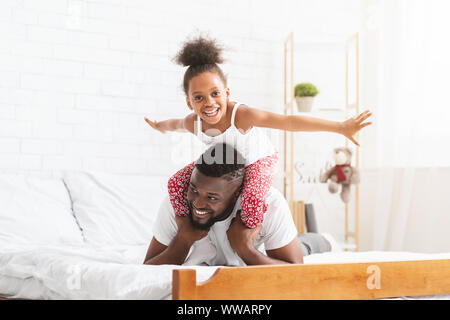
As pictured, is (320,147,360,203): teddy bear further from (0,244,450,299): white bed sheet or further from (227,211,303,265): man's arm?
(227,211,303,265): man's arm

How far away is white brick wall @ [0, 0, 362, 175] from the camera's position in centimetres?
199

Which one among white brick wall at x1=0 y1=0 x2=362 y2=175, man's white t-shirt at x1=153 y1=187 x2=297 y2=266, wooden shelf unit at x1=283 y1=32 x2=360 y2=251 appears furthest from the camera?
wooden shelf unit at x1=283 y1=32 x2=360 y2=251

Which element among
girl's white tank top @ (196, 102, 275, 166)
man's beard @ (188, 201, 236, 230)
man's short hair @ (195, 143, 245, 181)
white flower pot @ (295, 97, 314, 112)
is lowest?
man's beard @ (188, 201, 236, 230)

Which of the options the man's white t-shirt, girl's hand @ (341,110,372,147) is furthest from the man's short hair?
girl's hand @ (341,110,372,147)

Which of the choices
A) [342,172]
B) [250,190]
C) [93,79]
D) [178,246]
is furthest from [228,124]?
[342,172]

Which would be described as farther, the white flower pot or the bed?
the white flower pot

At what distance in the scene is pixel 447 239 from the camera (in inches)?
80.7

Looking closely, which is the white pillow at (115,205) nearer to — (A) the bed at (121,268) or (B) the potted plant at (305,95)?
(A) the bed at (121,268)

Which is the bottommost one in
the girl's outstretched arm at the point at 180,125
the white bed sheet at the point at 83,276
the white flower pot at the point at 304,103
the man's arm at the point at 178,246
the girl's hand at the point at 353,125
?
the white bed sheet at the point at 83,276

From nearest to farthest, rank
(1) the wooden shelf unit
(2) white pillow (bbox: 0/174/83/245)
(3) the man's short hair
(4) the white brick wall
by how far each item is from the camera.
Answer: (3) the man's short hair, (2) white pillow (bbox: 0/174/83/245), (4) the white brick wall, (1) the wooden shelf unit

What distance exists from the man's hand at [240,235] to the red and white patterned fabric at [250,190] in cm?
1

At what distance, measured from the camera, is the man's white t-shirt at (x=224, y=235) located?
104cm

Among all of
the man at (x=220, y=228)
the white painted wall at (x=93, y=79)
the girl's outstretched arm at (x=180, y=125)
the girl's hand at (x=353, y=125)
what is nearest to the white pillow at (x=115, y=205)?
the white painted wall at (x=93, y=79)

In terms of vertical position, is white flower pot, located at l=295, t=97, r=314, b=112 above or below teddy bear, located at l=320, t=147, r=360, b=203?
above
